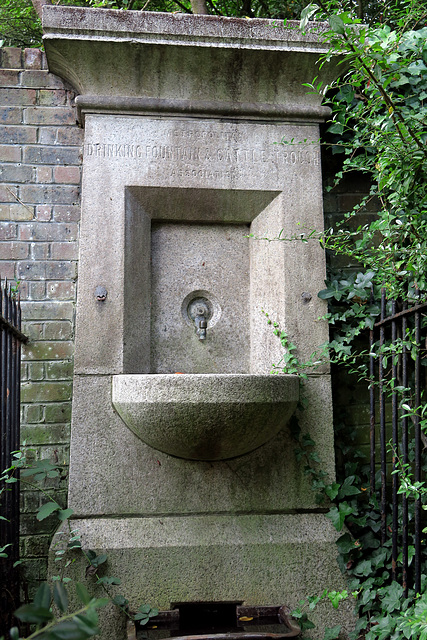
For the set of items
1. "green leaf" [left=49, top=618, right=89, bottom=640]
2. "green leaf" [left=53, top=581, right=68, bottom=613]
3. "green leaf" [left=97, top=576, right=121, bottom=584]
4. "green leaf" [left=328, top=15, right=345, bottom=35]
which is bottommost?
"green leaf" [left=97, top=576, right=121, bottom=584]

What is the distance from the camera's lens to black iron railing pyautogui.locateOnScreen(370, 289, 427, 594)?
6.97 feet

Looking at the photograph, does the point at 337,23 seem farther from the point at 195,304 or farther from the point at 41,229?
the point at 41,229

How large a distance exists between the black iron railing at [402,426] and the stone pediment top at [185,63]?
4.09 ft

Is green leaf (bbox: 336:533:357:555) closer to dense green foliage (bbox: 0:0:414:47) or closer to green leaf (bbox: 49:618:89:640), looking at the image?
green leaf (bbox: 49:618:89:640)

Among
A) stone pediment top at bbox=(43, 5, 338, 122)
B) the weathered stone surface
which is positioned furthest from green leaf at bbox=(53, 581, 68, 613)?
stone pediment top at bbox=(43, 5, 338, 122)

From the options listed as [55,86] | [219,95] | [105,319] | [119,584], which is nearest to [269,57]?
[219,95]

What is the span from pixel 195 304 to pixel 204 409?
0.88 metres

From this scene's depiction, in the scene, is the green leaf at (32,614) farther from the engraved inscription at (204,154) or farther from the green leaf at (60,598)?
the engraved inscription at (204,154)

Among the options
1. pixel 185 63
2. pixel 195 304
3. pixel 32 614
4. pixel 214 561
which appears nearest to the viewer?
pixel 32 614

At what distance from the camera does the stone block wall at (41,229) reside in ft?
9.18

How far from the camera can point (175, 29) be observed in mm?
Answer: 2701

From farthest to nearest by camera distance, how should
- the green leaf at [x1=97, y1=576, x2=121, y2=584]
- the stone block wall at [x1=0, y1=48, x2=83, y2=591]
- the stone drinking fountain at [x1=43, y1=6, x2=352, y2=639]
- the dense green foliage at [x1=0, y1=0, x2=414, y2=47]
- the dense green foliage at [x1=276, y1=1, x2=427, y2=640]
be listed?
the dense green foliage at [x1=0, y1=0, x2=414, y2=47]
the stone block wall at [x1=0, y1=48, x2=83, y2=591]
the stone drinking fountain at [x1=43, y1=6, x2=352, y2=639]
the green leaf at [x1=97, y1=576, x2=121, y2=584]
the dense green foliage at [x1=276, y1=1, x2=427, y2=640]

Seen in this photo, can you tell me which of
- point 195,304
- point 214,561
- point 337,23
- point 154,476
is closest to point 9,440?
point 154,476

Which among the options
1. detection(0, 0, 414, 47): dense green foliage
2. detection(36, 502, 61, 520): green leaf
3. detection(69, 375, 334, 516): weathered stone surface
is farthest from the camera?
detection(0, 0, 414, 47): dense green foliage
